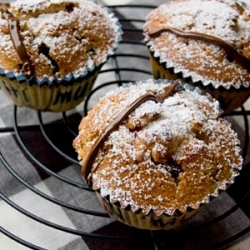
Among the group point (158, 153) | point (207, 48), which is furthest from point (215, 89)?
point (158, 153)

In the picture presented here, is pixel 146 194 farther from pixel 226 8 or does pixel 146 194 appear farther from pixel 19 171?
pixel 226 8

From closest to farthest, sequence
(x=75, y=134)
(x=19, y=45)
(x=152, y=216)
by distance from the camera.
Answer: (x=152, y=216)
(x=19, y=45)
(x=75, y=134)

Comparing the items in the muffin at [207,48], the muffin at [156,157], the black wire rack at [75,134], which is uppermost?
the muffin at [207,48]

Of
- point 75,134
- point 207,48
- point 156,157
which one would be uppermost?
point 207,48

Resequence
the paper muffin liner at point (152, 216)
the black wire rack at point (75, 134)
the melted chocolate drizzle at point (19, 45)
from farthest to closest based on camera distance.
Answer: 1. the melted chocolate drizzle at point (19, 45)
2. the black wire rack at point (75, 134)
3. the paper muffin liner at point (152, 216)

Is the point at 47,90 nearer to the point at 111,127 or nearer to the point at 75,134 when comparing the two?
the point at 75,134

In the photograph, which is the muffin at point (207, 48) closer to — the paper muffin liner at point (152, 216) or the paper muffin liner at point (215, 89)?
the paper muffin liner at point (215, 89)

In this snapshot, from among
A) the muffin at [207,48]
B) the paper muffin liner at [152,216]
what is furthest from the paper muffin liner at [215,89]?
the paper muffin liner at [152,216]

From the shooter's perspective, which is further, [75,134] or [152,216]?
[75,134]
